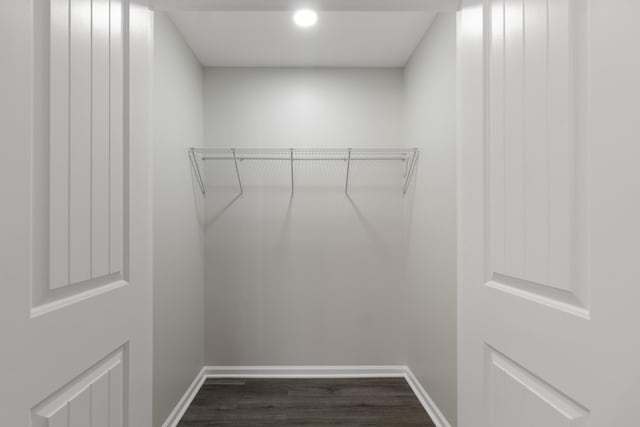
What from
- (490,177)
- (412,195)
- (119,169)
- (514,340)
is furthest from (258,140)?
(514,340)

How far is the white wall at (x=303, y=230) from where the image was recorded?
300cm

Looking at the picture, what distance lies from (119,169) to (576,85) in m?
1.00

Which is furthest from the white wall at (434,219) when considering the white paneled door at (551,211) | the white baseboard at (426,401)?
the white paneled door at (551,211)

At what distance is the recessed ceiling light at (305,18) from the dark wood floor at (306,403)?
7.98 ft

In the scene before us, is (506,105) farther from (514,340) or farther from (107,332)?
(107,332)

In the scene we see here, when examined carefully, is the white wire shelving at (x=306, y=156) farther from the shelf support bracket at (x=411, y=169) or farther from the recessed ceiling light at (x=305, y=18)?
the recessed ceiling light at (x=305, y=18)

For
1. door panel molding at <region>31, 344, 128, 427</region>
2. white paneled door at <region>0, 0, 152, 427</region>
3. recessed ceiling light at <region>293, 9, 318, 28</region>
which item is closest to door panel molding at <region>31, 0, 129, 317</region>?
white paneled door at <region>0, 0, 152, 427</region>

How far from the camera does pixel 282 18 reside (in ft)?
7.67

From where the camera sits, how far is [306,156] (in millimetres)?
3025

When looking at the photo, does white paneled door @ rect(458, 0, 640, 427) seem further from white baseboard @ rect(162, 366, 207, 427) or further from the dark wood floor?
white baseboard @ rect(162, 366, 207, 427)

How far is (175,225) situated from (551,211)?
2109 mm

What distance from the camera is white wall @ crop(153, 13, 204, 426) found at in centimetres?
212

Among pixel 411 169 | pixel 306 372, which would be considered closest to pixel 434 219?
pixel 411 169

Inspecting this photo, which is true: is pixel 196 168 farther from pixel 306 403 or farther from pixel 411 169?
pixel 306 403
